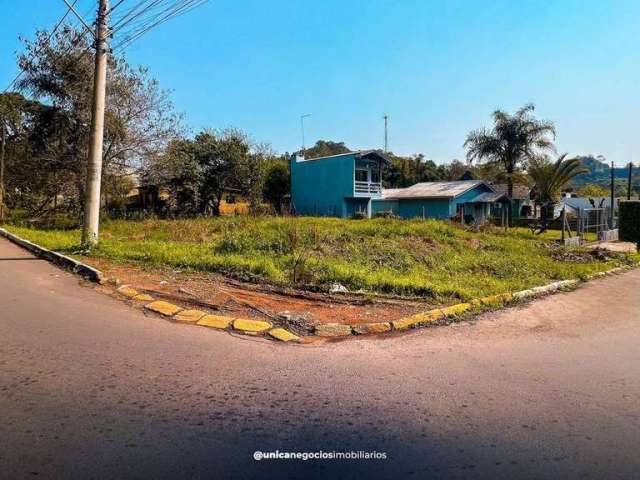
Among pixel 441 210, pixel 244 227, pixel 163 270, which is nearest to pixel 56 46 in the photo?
pixel 244 227

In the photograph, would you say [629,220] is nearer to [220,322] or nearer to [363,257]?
[363,257]

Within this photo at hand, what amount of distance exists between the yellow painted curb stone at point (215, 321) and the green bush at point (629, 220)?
777 inches

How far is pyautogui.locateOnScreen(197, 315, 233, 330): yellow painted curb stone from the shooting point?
584cm

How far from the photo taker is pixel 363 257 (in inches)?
457

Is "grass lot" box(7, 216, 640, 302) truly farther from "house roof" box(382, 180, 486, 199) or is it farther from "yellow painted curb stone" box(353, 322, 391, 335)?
"house roof" box(382, 180, 486, 199)

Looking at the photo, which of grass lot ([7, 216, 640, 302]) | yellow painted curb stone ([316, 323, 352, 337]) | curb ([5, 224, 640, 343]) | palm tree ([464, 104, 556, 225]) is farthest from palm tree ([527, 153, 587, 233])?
yellow painted curb stone ([316, 323, 352, 337])

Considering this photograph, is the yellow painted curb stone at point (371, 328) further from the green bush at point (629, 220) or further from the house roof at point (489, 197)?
the house roof at point (489, 197)

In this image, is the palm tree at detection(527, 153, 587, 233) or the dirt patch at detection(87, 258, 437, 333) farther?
the palm tree at detection(527, 153, 587, 233)

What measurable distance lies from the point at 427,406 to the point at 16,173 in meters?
25.8

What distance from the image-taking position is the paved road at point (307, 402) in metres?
2.81

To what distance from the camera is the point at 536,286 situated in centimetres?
941

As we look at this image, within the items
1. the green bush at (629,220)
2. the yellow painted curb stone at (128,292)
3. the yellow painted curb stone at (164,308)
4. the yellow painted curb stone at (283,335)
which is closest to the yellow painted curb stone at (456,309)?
the yellow painted curb stone at (283,335)

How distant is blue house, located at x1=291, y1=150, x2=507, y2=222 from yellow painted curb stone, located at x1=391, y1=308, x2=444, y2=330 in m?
28.1

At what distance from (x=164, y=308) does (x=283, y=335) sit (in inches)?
81.6
